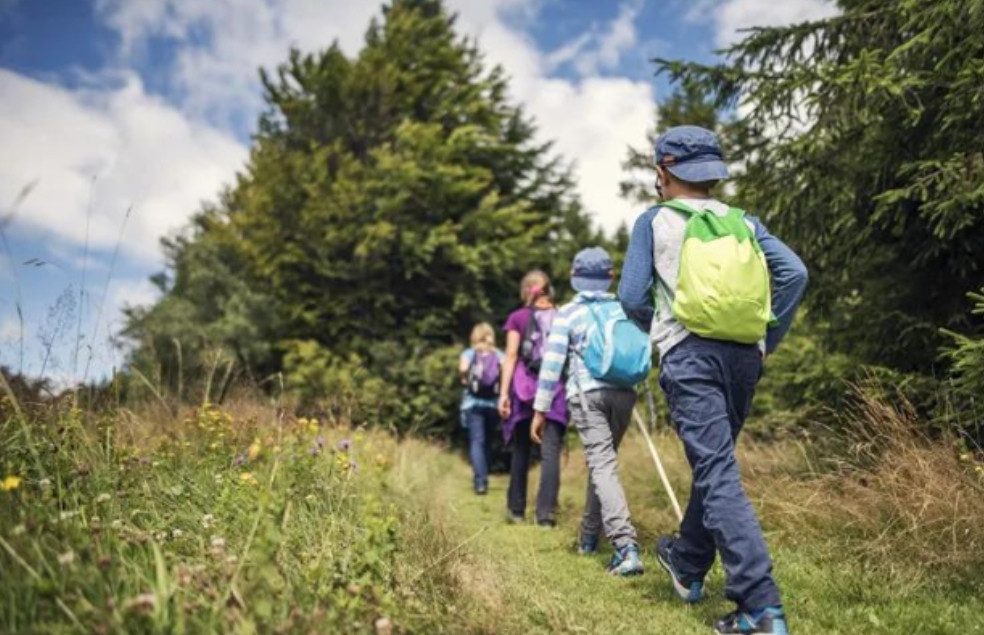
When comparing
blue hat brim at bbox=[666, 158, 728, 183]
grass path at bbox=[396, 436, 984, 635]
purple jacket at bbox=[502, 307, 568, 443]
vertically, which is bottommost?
grass path at bbox=[396, 436, 984, 635]

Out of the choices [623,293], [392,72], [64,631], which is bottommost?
[64,631]

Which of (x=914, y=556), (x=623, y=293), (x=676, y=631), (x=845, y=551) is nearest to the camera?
(x=676, y=631)

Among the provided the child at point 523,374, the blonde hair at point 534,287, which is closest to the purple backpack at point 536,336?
the child at point 523,374

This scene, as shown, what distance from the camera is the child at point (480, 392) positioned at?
8867 millimetres

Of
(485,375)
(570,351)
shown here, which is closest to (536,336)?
(570,351)

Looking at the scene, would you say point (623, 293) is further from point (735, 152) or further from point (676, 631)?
point (735, 152)

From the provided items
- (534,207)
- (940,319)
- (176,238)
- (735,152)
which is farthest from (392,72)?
(940,319)

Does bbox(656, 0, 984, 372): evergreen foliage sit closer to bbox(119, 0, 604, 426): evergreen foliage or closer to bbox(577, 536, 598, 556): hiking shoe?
bbox(577, 536, 598, 556): hiking shoe

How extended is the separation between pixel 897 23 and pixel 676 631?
5030 mm

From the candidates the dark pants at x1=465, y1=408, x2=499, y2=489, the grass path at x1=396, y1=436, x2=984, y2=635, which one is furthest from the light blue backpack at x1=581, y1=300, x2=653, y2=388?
the dark pants at x1=465, y1=408, x2=499, y2=489

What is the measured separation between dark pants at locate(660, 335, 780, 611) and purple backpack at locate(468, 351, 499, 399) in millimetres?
5775

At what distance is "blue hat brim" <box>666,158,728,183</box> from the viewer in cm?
318

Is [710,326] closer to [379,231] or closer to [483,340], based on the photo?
[483,340]

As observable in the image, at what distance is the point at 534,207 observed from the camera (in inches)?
752
